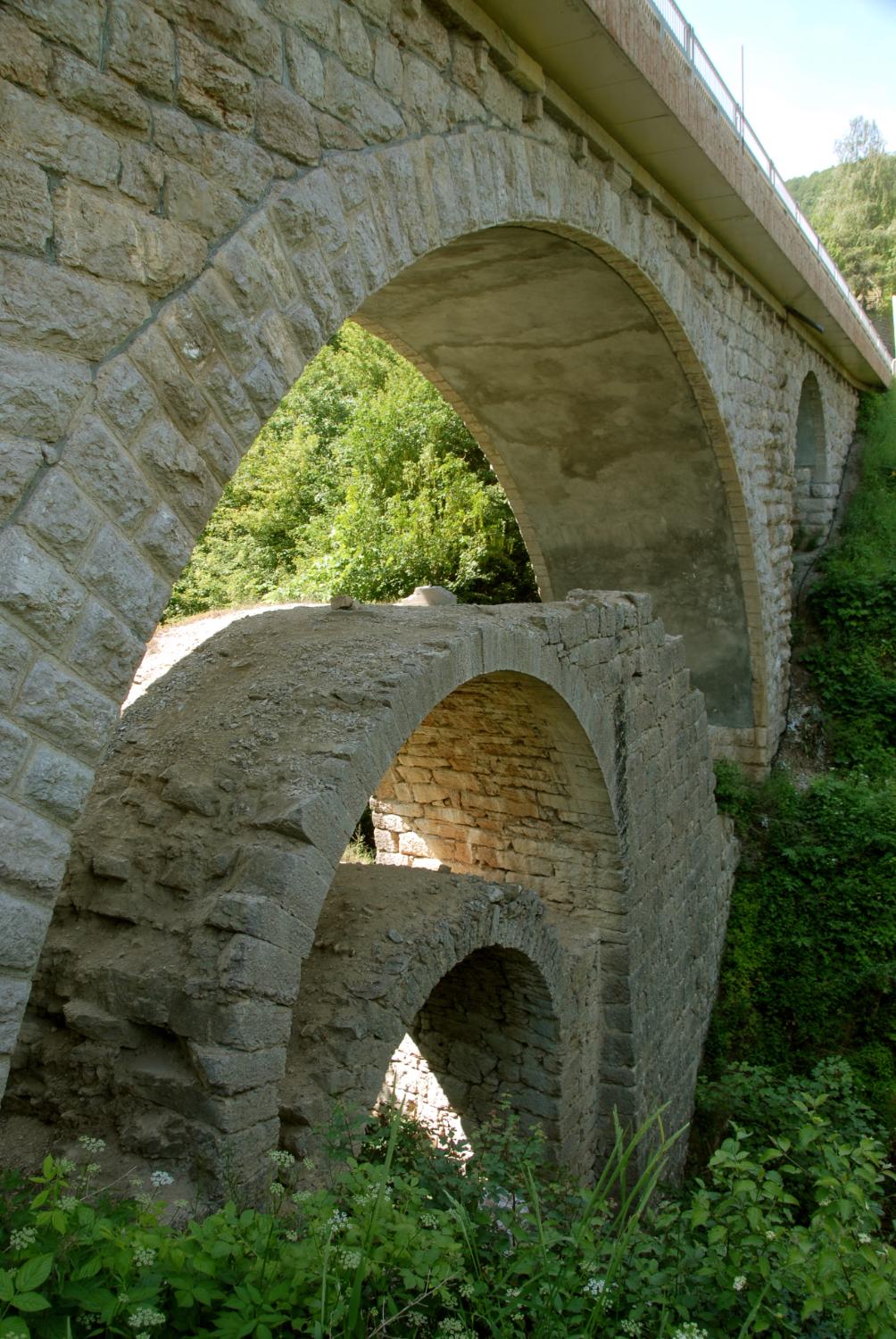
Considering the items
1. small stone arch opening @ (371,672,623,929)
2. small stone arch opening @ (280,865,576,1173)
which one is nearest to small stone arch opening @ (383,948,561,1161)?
small stone arch opening @ (280,865,576,1173)

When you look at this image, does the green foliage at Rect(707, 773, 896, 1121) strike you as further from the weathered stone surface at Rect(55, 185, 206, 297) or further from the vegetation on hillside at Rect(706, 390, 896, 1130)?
the weathered stone surface at Rect(55, 185, 206, 297)

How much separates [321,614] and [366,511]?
30.4 feet

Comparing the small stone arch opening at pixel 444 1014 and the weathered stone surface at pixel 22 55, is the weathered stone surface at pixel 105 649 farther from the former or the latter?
the small stone arch opening at pixel 444 1014

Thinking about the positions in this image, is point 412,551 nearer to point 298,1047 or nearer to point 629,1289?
point 298,1047

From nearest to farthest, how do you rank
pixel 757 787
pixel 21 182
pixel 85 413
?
pixel 21 182
pixel 85 413
pixel 757 787

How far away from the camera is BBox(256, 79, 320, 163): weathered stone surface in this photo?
10.0 ft

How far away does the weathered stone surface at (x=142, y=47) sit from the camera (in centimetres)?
254

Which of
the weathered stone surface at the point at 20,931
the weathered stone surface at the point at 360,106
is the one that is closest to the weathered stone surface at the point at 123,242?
the weathered stone surface at the point at 360,106

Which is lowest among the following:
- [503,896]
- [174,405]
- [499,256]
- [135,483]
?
[503,896]

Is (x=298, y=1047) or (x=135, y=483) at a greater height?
(x=135, y=483)

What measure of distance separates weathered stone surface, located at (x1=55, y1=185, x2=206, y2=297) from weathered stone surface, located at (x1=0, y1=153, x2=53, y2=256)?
0.04m

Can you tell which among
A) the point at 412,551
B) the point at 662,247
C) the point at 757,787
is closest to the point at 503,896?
the point at 662,247

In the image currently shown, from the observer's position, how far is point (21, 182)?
2.32 meters

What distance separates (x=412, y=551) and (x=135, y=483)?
10.9 m
